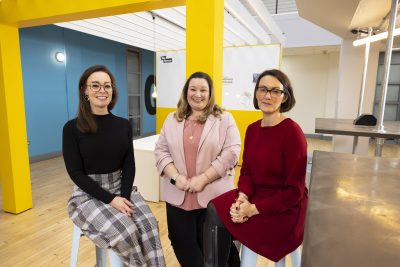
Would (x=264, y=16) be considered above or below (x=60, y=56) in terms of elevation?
above

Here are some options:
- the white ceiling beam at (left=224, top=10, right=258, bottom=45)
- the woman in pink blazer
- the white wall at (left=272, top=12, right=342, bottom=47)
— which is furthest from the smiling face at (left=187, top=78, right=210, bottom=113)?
the white wall at (left=272, top=12, right=342, bottom=47)

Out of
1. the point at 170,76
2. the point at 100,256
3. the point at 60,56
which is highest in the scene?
the point at 60,56

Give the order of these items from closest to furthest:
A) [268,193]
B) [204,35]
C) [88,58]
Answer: [268,193]
[204,35]
[88,58]

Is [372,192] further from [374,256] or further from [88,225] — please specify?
[88,225]

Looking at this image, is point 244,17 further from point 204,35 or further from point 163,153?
point 163,153

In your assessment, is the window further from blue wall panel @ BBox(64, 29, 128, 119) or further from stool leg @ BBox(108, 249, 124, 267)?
stool leg @ BBox(108, 249, 124, 267)

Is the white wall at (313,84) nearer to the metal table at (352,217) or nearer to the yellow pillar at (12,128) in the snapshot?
the yellow pillar at (12,128)

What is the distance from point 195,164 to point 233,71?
3.97 m

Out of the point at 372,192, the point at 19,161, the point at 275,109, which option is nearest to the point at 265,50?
the point at 275,109

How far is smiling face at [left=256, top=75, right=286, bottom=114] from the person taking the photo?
1.55 metres

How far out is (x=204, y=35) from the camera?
2299mm

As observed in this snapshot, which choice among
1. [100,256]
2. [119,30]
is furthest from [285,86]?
[119,30]

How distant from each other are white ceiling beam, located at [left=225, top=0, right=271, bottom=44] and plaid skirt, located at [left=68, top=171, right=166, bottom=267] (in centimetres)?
355

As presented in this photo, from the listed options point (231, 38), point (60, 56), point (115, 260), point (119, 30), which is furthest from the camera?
point (231, 38)
